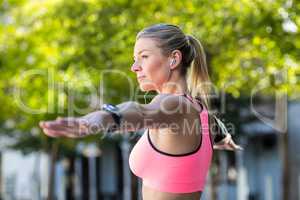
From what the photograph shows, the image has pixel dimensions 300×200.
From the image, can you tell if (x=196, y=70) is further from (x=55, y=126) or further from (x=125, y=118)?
(x=55, y=126)

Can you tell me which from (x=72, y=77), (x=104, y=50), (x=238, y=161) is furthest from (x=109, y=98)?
(x=238, y=161)

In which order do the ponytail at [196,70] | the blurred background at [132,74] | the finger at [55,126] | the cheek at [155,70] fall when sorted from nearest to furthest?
the finger at [55,126] → the cheek at [155,70] → the ponytail at [196,70] → the blurred background at [132,74]

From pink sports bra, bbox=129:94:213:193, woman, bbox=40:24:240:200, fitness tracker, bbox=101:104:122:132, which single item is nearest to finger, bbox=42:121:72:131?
fitness tracker, bbox=101:104:122:132

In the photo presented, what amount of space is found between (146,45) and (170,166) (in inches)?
18.0

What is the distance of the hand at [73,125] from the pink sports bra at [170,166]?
17.7 inches

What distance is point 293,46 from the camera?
9.31 metres

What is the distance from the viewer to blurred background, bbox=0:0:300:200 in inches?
404

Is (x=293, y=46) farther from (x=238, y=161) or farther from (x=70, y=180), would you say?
(x=70, y=180)

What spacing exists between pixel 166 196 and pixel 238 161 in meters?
22.2

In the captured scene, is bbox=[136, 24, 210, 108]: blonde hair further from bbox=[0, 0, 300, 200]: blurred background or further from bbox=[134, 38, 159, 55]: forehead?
bbox=[0, 0, 300, 200]: blurred background

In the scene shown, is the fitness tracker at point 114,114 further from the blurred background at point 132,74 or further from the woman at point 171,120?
the blurred background at point 132,74

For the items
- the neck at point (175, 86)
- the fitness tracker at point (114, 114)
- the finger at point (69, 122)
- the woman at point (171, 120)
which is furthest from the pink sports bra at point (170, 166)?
the finger at point (69, 122)

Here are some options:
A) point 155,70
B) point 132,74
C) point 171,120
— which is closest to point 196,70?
point 155,70

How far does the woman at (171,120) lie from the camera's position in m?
2.16
